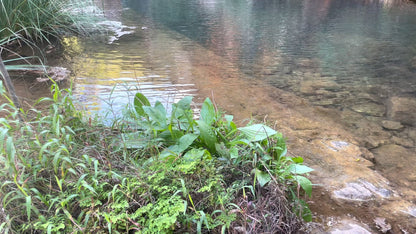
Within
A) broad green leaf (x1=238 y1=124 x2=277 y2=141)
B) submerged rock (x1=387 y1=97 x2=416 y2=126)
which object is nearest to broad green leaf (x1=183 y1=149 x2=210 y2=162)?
broad green leaf (x1=238 y1=124 x2=277 y2=141)

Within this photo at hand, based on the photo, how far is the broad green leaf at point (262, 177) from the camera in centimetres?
141

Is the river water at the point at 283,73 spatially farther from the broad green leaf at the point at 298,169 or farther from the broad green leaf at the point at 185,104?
the broad green leaf at the point at 298,169

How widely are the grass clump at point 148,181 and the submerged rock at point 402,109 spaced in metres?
1.83

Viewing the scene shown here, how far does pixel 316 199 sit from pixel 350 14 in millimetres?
8840

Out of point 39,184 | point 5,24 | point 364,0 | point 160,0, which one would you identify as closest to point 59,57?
point 5,24

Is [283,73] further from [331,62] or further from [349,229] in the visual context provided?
[349,229]

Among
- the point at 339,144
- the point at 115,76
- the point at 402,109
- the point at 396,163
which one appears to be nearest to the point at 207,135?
the point at 339,144

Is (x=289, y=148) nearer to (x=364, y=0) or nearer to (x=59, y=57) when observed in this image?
(x=59, y=57)

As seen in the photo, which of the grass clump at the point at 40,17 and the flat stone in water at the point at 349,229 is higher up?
the grass clump at the point at 40,17

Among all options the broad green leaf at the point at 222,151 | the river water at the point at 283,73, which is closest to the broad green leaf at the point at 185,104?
the river water at the point at 283,73

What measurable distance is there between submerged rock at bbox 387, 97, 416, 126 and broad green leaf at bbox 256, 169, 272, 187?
205 cm

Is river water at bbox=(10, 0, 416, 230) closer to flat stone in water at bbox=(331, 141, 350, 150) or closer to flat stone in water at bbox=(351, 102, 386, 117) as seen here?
flat stone in water at bbox=(351, 102, 386, 117)

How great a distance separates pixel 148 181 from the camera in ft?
4.52

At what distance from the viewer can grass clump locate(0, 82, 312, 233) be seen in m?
1.23
